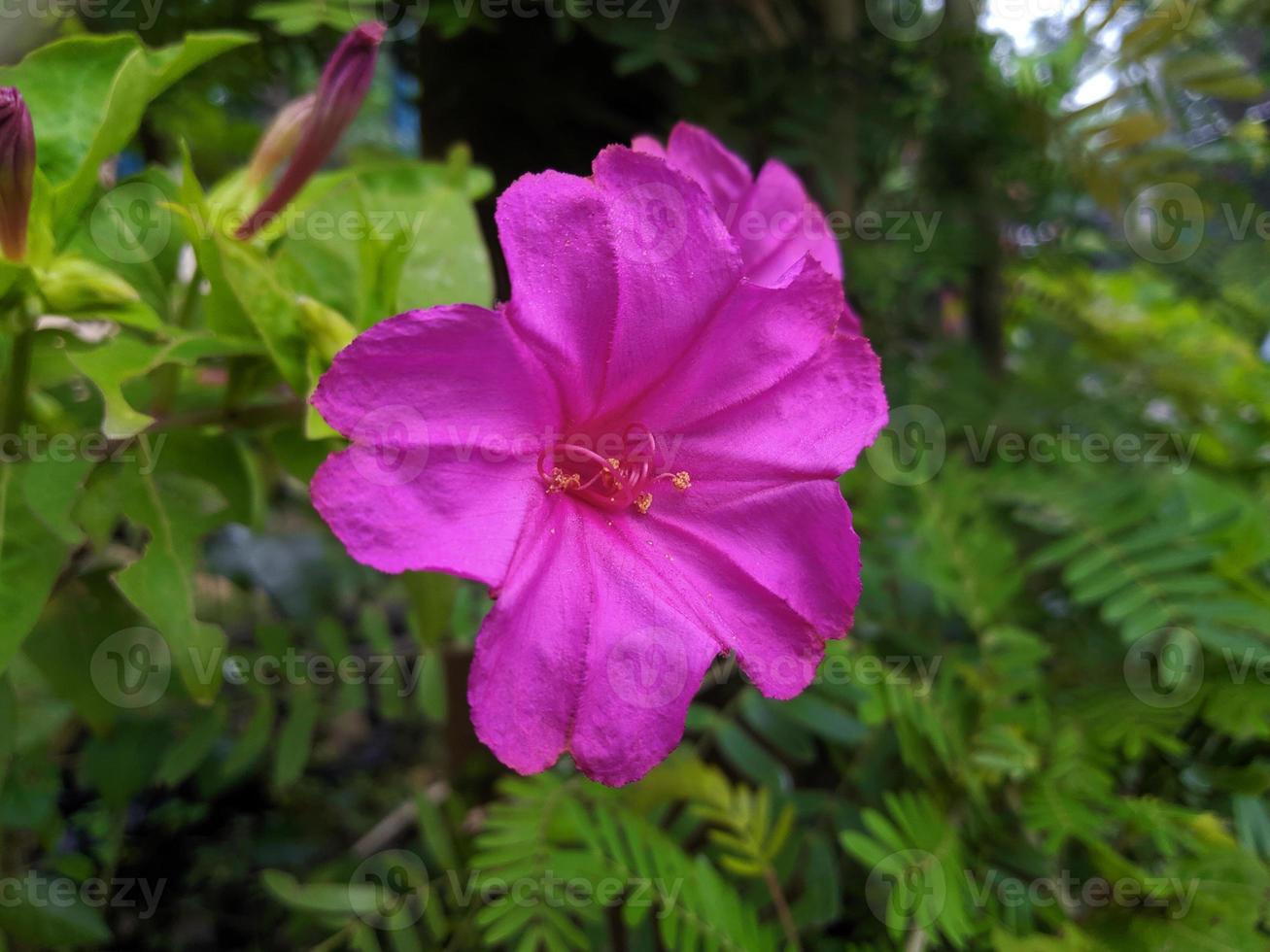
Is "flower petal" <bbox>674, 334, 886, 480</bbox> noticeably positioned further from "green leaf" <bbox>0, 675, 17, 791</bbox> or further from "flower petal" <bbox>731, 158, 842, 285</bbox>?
"green leaf" <bbox>0, 675, 17, 791</bbox>

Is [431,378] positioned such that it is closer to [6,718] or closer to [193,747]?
[6,718]

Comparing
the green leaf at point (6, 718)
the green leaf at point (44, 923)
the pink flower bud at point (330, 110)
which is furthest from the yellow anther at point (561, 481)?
the green leaf at point (44, 923)

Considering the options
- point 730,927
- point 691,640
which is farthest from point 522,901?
point 691,640

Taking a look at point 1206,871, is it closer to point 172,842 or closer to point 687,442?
point 687,442

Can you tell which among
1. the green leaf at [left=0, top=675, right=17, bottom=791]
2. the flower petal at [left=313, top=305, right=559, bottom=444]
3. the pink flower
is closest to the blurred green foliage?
the green leaf at [left=0, top=675, right=17, bottom=791]

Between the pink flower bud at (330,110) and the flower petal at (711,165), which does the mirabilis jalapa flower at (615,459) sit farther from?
the pink flower bud at (330,110)

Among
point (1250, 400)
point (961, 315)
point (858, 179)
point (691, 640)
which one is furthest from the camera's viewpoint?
point (961, 315)
